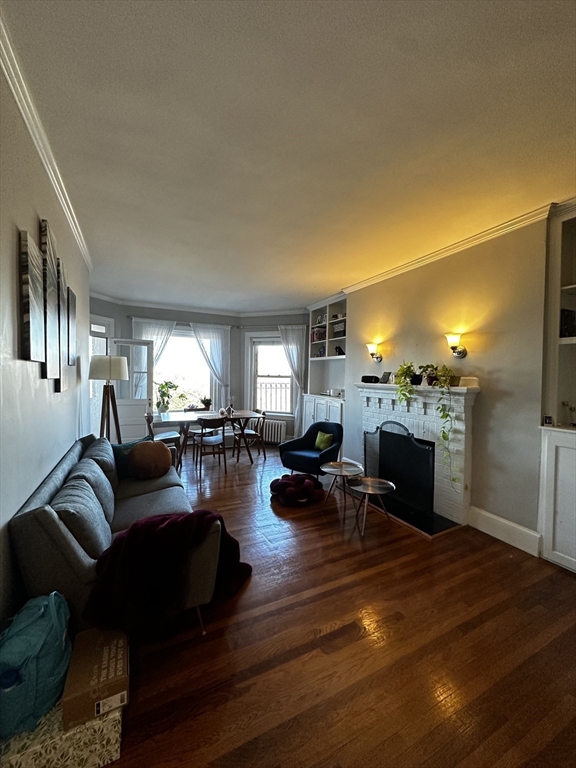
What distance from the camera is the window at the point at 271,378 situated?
651 cm

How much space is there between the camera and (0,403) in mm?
1191

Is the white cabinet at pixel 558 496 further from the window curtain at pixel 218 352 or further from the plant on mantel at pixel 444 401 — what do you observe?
the window curtain at pixel 218 352

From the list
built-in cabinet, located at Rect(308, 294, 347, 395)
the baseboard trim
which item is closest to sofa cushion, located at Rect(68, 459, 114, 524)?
the baseboard trim

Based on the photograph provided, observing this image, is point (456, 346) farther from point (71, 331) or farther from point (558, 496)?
point (71, 331)

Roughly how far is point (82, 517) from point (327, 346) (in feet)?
14.4

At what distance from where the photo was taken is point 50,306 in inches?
72.2

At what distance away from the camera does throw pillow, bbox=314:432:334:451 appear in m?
4.18

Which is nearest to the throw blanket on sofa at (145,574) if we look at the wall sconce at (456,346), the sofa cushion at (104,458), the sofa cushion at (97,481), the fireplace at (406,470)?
the sofa cushion at (97,481)

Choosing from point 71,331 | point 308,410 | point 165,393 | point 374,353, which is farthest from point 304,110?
point 165,393

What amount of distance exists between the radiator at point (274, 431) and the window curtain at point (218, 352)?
0.89 metres

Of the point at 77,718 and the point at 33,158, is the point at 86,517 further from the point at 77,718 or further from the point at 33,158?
the point at 33,158

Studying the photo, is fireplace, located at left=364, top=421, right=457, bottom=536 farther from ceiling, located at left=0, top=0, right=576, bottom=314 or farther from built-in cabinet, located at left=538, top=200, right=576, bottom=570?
ceiling, located at left=0, top=0, right=576, bottom=314

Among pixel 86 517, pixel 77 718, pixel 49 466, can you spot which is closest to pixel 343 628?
pixel 77 718

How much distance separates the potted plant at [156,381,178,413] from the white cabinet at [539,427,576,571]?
5.30 meters
